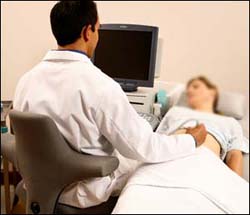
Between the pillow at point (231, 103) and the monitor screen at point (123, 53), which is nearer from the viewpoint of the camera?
the pillow at point (231, 103)

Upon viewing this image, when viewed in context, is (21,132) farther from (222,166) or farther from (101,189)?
(222,166)

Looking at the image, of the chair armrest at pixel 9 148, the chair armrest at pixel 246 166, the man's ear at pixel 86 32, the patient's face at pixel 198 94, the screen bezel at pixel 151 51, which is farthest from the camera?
the screen bezel at pixel 151 51

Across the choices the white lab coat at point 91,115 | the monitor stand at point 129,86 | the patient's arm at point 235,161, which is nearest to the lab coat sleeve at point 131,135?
the white lab coat at point 91,115

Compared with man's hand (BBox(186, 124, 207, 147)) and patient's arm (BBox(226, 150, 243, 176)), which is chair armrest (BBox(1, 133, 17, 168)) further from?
patient's arm (BBox(226, 150, 243, 176))

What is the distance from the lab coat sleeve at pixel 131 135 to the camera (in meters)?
1.14

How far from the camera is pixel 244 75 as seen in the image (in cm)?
100

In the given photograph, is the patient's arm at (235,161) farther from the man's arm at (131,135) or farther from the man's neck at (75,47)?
A: the man's neck at (75,47)

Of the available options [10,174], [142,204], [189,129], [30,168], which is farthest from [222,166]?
[10,174]

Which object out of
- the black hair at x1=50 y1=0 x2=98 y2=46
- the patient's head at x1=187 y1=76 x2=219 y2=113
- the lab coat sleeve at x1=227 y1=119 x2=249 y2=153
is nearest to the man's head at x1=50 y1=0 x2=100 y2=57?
the black hair at x1=50 y1=0 x2=98 y2=46

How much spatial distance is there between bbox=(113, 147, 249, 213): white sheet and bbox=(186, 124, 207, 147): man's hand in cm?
9

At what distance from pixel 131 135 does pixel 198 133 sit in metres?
0.25

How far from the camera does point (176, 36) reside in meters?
1.21

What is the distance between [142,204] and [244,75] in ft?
1.39

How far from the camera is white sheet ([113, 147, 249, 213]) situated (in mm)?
964
